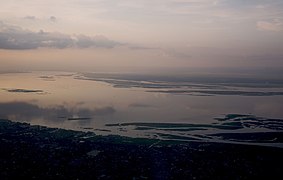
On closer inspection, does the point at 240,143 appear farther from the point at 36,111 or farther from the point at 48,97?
the point at 48,97

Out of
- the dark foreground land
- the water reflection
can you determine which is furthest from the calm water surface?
the dark foreground land

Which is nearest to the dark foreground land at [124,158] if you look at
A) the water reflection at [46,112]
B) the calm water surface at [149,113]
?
the calm water surface at [149,113]

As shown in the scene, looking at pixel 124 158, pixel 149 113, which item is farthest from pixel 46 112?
pixel 124 158

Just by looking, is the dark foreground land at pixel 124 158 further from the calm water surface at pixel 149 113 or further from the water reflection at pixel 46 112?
the water reflection at pixel 46 112

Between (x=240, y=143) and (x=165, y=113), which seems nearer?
(x=240, y=143)

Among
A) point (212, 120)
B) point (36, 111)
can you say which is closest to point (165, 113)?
point (212, 120)

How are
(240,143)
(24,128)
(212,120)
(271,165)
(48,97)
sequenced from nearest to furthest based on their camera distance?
1. (271,165)
2. (240,143)
3. (24,128)
4. (212,120)
5. (48,97)

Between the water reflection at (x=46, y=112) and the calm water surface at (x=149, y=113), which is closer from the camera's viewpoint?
the calm water surface at (x=149, y=113)

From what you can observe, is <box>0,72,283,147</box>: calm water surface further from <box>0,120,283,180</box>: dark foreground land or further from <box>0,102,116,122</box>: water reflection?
<box>0,120,283,180</box>: dark foreground land
